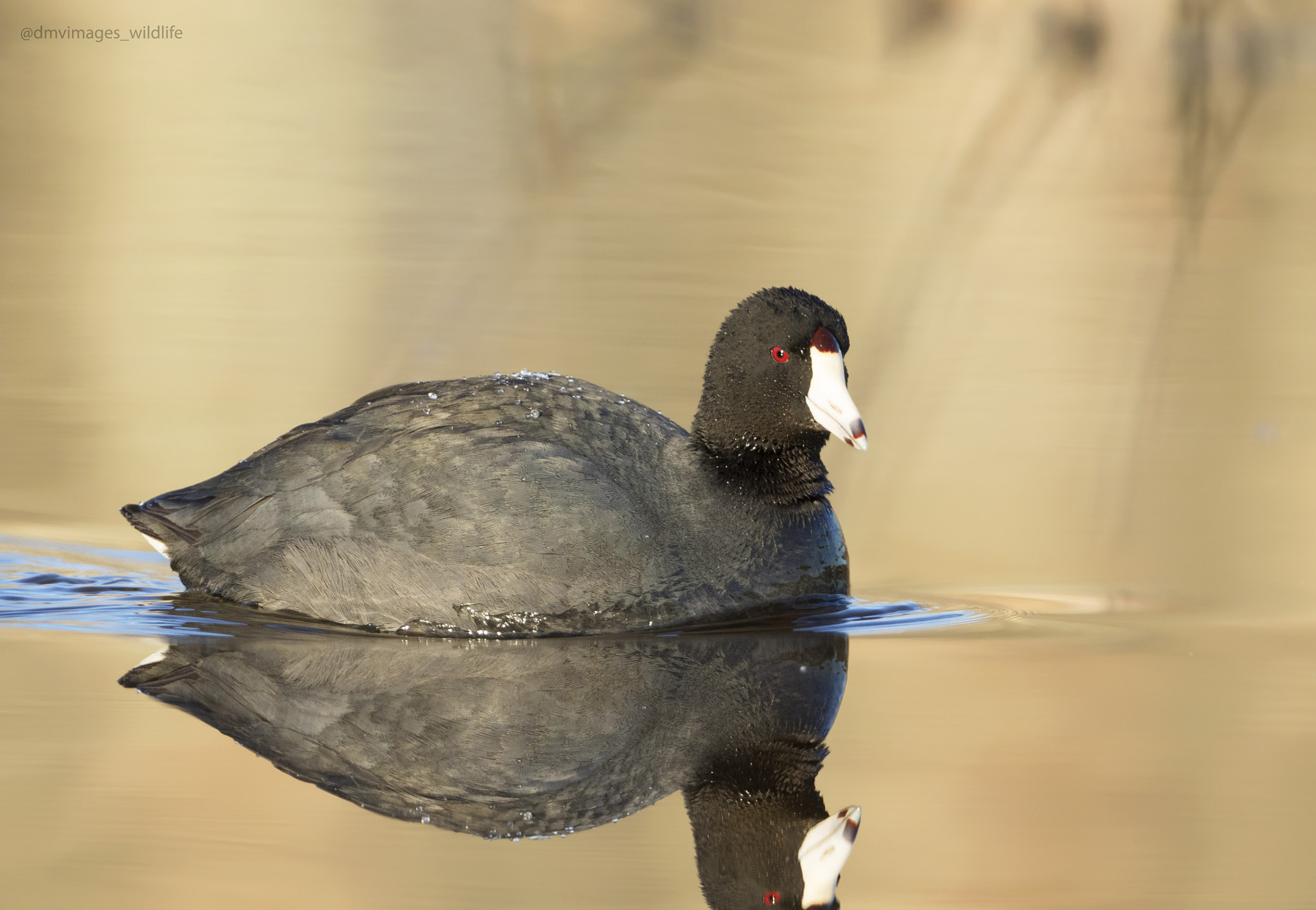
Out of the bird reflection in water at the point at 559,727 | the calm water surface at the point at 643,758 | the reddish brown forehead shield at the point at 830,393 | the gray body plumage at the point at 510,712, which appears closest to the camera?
the calm water surface at the point at 643,758

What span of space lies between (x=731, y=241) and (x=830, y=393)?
579cm

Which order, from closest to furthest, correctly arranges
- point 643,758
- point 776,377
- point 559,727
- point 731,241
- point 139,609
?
point 643,758
point 559,727
point 139,609
point 776,377
point 731,241

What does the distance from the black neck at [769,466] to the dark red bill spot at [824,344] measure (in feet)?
1.08

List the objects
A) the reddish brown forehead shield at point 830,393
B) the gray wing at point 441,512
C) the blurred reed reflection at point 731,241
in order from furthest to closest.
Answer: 1. the blurred reed reflection at point 731,241
2. the reddish brown forehead shield at point 830,393
3. the gray wing at point 441,512

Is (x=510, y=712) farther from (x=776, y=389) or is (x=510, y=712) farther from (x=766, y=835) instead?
(x=776, y=389)

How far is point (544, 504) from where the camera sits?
209 inches

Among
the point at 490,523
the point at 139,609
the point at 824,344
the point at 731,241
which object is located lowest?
the point at 139,609

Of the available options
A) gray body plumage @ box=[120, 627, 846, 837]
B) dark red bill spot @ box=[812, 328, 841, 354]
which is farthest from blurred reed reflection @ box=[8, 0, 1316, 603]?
gray body plumage @ box=[120, 627, 846, 837]

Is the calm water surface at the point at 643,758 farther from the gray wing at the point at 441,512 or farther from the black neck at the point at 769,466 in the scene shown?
the black neck at the point at 769,466

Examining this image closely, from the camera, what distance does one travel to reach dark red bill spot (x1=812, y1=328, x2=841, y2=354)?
18.6 feet

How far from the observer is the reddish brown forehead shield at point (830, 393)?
5520 mm

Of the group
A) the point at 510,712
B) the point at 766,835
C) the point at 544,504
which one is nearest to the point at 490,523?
the point at 544,504

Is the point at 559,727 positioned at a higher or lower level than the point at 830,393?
lower

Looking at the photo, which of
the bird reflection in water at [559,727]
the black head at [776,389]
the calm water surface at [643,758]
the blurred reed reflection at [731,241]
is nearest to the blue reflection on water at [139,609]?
the calm water surface at [643,758]
